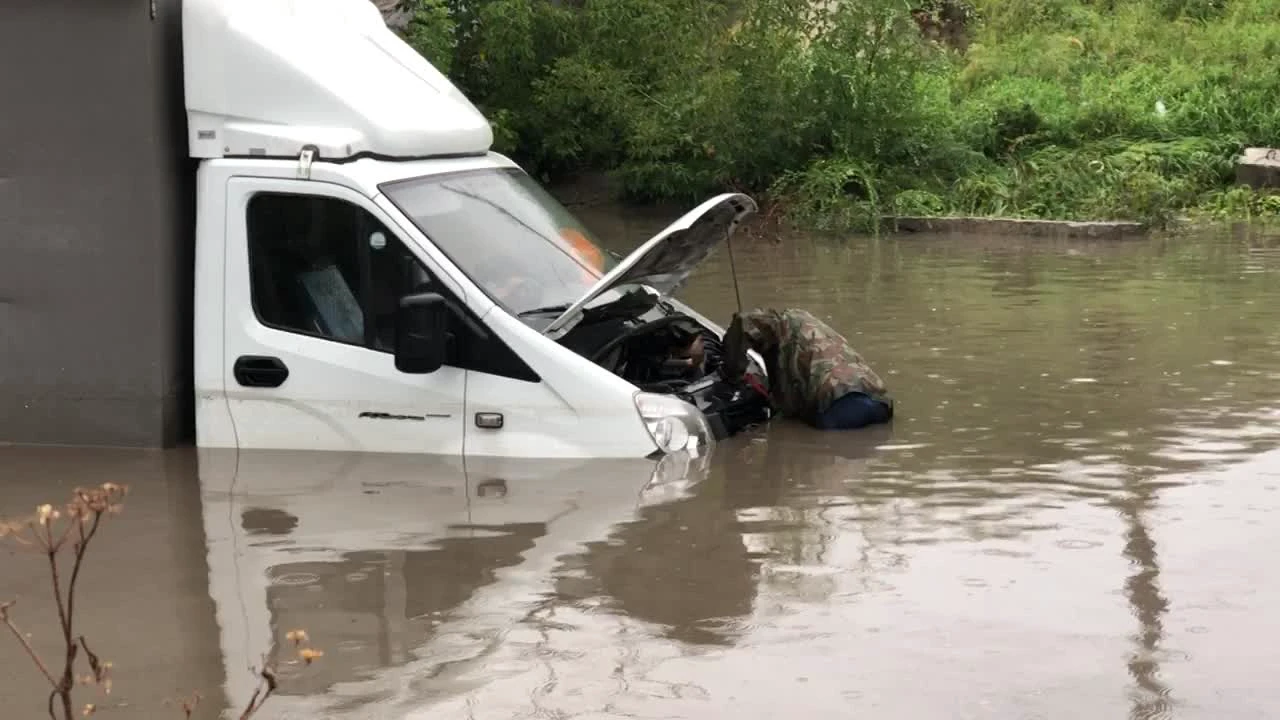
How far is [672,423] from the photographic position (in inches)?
312

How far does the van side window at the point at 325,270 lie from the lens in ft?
25.8

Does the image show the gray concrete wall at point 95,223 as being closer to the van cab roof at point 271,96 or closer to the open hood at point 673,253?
the van cab roof at point 271,96

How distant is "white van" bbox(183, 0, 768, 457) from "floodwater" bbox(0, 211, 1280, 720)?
0.21 m

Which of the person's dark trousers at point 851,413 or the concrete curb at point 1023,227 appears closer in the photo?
the person's dark trousers at point 851,413

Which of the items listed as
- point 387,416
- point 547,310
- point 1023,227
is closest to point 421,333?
point 387,416

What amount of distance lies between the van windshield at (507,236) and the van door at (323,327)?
228 mm

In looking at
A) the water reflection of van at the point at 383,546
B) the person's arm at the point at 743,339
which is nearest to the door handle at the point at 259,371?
the water reflection of van at the point at 383,546

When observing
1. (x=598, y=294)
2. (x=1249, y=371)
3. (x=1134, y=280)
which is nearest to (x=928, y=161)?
(x=1134, y=280)

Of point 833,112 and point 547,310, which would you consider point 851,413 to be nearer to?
point 547,310

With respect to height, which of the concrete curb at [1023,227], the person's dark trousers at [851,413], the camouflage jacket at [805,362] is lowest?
the person's dark trousers at [851,413]

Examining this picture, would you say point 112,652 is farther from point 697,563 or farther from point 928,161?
point 928,161

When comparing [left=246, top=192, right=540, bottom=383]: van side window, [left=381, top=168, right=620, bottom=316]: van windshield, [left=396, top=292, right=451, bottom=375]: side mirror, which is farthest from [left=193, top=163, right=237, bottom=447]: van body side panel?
[left=396, top=292, right=451, bottom=375]: side mirror

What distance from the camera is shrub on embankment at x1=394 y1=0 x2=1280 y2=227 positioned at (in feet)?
63.6

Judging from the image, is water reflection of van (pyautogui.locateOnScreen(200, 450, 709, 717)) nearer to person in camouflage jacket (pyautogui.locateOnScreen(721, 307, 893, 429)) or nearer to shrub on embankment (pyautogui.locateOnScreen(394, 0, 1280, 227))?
person in camouflage jacket (pyautogui.locateOnScreen(721, 307, 893, 429))
